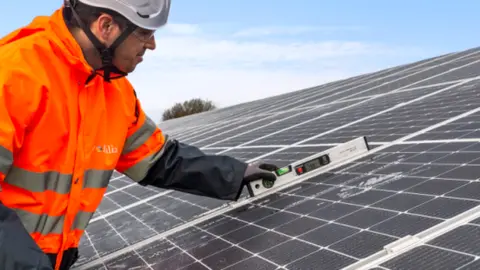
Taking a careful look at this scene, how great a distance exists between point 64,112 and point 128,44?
24.4 inches

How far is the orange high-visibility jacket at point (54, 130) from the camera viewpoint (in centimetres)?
290

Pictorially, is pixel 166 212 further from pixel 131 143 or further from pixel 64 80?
pixel 64 80

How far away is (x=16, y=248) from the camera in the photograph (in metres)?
2.46

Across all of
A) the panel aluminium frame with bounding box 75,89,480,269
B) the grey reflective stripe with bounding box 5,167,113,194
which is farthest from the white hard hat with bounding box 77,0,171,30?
the panel aluminium frame with bounding box 75,89,480,269

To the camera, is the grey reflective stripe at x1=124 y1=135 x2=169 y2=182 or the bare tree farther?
the bare tree

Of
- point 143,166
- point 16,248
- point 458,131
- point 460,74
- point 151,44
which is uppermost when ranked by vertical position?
point 151,44

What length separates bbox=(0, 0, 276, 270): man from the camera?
9.46 ft

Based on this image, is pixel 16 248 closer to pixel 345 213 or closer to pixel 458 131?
pixel 345 213

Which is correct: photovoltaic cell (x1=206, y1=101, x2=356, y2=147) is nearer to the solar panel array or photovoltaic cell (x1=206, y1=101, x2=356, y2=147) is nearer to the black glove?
the solar panel array

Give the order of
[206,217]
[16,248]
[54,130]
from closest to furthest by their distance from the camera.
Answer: [16,248]
[54,130]
[206,217]

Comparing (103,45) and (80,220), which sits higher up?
(103,45)

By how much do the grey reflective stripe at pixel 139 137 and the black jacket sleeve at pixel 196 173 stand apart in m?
0.20

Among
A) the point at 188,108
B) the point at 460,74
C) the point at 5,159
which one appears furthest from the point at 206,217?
the point at 188,108

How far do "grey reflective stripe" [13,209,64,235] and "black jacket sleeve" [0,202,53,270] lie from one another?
630mm
